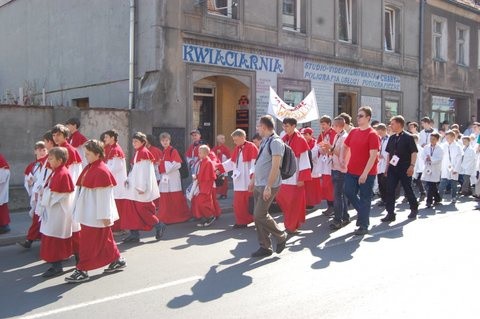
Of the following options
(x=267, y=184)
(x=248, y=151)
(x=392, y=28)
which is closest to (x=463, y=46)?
(x=392, y=28)

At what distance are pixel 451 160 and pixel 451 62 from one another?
14.5 meters

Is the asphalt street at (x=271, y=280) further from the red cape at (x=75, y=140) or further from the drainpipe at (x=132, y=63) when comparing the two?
the drainpipe at (x=132, y=63)

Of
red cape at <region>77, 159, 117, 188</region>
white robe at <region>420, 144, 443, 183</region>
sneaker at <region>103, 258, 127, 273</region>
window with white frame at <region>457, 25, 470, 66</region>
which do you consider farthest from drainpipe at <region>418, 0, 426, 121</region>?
red cape at <region>77, 159, 117, 188</region>

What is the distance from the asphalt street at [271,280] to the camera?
17.3ft

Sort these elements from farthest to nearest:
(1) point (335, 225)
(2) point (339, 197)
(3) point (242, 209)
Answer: (3) point (242, 209) < (2) point (339, 197) < (1) point (335, 225)

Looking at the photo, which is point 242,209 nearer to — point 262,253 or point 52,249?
point 262,253

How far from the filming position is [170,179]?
34.5 feet

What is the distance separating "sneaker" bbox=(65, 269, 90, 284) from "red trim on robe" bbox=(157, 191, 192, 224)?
4.13 meters

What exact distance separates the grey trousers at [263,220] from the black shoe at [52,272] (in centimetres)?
261

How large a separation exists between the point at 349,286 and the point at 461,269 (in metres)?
1.67

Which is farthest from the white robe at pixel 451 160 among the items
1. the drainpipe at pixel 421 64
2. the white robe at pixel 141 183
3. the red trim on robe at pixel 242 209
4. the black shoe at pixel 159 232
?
the drainpipe at pixel 421 64

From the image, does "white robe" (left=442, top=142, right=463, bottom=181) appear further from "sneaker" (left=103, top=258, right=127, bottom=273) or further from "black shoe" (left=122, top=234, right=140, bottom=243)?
"sneaker" (left=103, top=258, right=127, bottom=273)

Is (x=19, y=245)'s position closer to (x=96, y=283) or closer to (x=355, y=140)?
(x=96, y=283)

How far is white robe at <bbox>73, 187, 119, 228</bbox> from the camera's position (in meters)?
6.51
